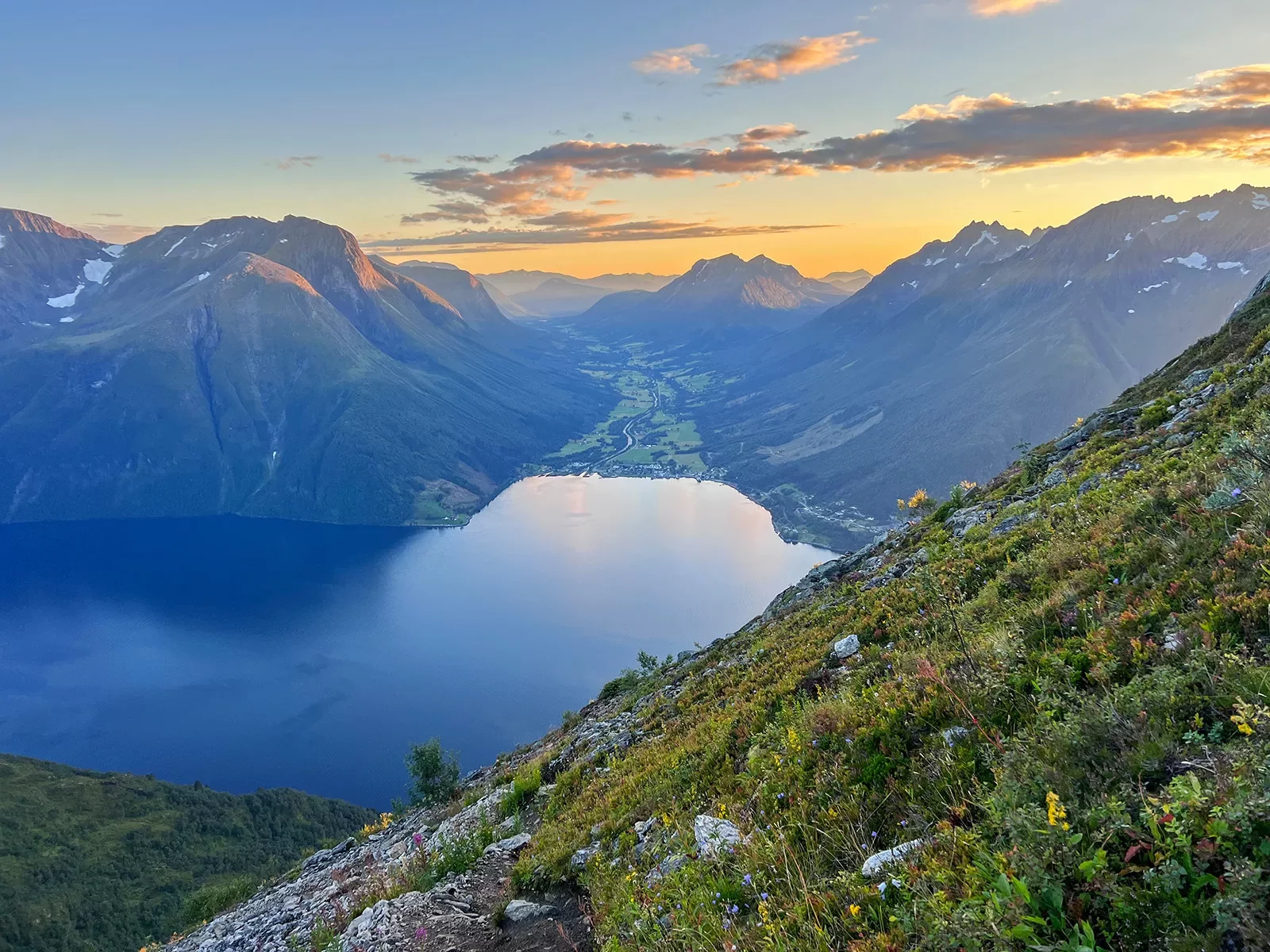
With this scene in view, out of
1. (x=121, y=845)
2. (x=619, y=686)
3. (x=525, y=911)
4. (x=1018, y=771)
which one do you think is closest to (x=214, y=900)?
(x=619, y=686)

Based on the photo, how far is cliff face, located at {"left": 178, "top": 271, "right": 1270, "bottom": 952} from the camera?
3486 millimetres

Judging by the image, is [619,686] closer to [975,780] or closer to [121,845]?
[975,780]

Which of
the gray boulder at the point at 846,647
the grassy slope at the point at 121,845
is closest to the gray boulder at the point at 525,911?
the gray boulder at the point at 846,647

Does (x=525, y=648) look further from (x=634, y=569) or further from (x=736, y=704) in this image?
(x=736, y=704)

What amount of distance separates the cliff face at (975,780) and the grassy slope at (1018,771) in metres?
0.03

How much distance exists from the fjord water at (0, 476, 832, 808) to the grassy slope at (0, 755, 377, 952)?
21576 mm

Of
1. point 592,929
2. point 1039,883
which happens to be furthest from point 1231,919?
point 592,929

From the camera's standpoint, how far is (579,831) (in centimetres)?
1061

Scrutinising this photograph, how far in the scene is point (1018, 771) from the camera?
4.91 metres

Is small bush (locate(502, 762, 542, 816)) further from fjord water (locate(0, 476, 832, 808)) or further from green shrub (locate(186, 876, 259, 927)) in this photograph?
fjord water (locate(0, 476, 832, 808))

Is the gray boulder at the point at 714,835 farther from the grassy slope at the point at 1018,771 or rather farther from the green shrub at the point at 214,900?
the green shrub at the point at 214,900

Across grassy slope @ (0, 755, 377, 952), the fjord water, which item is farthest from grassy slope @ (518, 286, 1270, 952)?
the fjord water

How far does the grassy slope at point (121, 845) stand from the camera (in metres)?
54.5

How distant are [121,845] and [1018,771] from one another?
92.5 meters
